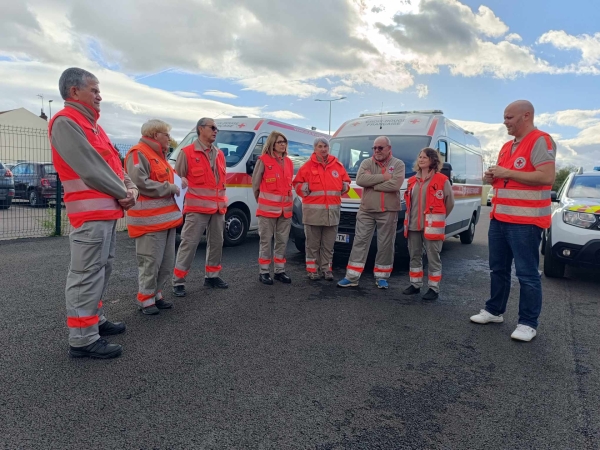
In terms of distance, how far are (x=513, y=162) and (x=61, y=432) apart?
3.92 metres

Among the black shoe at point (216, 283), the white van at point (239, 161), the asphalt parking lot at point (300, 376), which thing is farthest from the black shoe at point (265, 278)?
the white van at point (239, 161)

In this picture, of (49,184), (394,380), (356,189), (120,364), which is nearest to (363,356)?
(394,380)

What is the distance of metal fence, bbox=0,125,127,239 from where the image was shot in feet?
28.2

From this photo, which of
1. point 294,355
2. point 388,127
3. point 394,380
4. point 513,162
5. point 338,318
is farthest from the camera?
point 388,127

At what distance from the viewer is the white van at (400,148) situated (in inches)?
245

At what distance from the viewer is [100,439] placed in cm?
225

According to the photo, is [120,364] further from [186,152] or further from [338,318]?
[186,152]

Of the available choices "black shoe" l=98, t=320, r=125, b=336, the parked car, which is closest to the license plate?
"black shoe" l=98, t=320, r=125, b=336

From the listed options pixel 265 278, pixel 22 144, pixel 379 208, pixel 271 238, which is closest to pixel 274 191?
pixel 271 238

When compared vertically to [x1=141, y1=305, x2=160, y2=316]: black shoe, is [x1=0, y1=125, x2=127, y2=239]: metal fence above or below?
above

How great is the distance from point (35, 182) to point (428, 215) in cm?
929

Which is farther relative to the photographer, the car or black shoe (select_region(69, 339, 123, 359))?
the car

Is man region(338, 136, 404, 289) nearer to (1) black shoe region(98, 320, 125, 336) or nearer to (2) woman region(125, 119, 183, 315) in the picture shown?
(2) woman region(125, 119, 183, 315)

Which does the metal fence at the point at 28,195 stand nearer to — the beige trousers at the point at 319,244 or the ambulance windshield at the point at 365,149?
the ambulance windshield at the point at 365,149
